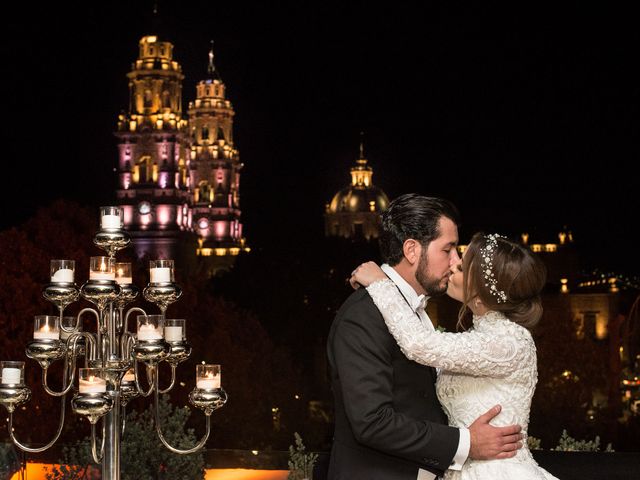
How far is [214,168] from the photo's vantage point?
83812 millimetres

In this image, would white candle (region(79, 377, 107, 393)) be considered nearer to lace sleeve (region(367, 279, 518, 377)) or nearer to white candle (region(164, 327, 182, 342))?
white candle (region(164, 327, 182, 342))

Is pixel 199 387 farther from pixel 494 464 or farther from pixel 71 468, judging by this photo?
pixel 71 468

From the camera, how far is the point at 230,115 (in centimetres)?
8512

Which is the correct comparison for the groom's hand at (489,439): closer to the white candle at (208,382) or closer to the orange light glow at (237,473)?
the white candle at (208,382)

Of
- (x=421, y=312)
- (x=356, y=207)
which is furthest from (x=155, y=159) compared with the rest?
(x=421, y=312)

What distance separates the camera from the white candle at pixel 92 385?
5.37 m

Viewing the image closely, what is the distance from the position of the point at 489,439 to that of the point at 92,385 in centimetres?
206

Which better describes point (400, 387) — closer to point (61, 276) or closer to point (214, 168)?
point (61, 276)

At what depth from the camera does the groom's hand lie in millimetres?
4461

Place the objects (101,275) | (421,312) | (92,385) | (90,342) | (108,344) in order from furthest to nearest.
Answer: (90,342), (108,344), (101,275), (92,385), (421,312)

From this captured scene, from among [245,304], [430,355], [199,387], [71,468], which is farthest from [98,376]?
[245,304]

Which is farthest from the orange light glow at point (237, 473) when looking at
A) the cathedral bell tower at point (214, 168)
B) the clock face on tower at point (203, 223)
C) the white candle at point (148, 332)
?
the clock face on tower at point (203, 223)

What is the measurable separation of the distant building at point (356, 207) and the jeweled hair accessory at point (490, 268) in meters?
101

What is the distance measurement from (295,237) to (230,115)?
1162 inches
